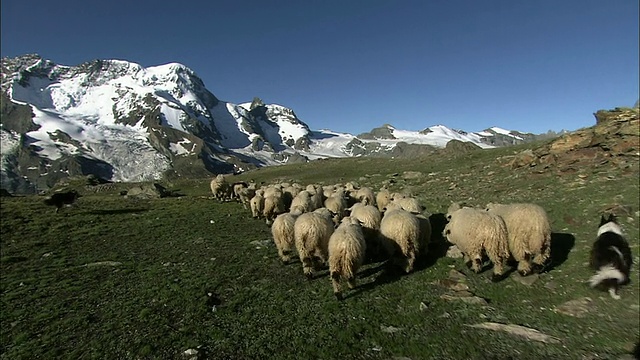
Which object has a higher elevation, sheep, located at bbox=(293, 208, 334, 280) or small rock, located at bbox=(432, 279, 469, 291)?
sheep, located at bbox=(293, 208, 334, 280)

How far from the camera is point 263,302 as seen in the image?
12.3m

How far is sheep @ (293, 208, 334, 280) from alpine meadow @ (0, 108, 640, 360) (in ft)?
1.81

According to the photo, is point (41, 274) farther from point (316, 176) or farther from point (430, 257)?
point (316, 176)

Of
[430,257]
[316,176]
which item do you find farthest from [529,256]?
[316,176]

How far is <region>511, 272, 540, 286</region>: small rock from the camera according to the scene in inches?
512

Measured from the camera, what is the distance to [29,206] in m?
31.3

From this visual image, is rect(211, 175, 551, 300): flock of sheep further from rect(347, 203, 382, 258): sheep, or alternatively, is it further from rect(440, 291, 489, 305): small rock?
rect(440, 291, 489, 305): small rock

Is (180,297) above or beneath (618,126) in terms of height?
beneath

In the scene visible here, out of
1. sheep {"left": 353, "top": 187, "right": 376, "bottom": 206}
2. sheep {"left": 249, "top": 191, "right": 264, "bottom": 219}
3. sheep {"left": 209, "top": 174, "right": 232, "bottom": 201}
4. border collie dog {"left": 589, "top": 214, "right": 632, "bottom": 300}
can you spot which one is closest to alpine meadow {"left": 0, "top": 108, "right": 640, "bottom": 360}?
border collie dog {"left": 589, "top": 214, "right": 632, "bottom": 300}

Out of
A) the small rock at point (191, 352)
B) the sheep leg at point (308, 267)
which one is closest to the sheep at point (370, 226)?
the sheep leg at point (308, 267)

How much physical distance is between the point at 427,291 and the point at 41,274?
15802 mm

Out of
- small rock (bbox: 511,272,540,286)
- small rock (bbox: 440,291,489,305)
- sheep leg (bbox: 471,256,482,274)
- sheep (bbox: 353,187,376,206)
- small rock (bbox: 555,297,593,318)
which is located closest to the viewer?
small rock (bbox: 555,297,593,318)

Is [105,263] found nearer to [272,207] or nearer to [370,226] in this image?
[272,207]

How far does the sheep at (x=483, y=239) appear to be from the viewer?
13500 mm
